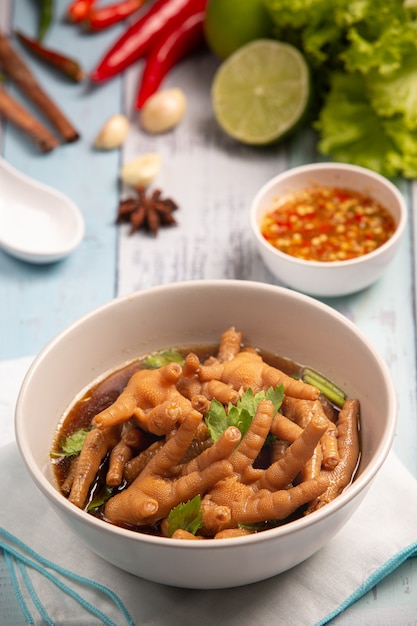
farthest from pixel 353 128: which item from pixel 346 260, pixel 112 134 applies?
pixel 112 134

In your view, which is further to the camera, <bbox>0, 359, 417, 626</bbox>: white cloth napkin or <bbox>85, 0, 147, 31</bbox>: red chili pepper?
<bbox>85, 0, 147, 31</bbox>: red chili pepper

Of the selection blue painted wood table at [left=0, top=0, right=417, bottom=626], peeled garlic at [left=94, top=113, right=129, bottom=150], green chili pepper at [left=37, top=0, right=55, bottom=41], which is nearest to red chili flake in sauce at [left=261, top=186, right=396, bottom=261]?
blue painted wood table at [left=0, top=0, right=417, bottom=626]

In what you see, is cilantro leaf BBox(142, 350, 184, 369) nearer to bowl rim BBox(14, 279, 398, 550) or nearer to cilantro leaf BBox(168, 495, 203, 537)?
bowl rim BBox(14, 279, 398, 550)

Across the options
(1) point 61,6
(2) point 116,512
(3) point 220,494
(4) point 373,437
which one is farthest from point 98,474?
(1) point 61,6

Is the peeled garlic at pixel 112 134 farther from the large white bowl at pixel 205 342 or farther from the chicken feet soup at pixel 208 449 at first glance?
the chicken feet soup at pixel 208 449

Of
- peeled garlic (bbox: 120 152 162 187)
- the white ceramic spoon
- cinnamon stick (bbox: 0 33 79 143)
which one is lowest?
the white ceramic spoon
